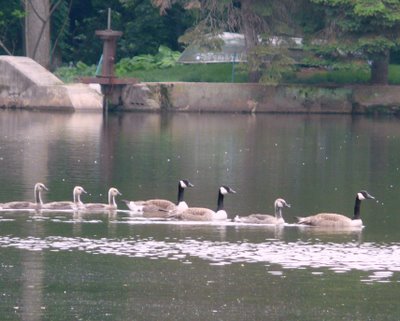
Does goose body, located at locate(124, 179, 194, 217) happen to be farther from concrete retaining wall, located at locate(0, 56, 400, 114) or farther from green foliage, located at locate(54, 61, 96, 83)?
green foliage, located at locate(54, 61, 96, 83)

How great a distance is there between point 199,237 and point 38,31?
3223cm

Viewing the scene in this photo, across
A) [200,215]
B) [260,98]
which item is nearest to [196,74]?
[260,98]

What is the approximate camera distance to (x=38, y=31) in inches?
2105

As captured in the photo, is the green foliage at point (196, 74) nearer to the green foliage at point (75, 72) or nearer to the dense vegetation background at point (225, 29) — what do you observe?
the dense vegetation background at point (225, 29)

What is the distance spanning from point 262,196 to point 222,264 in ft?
26.0

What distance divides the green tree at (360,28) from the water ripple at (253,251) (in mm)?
26503

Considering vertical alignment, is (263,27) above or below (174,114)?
above

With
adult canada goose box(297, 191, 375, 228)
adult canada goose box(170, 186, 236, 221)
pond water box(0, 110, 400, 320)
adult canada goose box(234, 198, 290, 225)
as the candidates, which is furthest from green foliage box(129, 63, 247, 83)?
adult canada goose box(297, 191, 375, 228)

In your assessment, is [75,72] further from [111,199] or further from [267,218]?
[267,218]

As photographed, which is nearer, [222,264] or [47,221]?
[222,264]

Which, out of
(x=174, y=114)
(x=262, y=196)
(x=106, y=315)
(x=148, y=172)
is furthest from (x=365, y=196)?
(x=174, y=114)

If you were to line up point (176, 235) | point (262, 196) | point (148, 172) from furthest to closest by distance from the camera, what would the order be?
point (148, 172)
point (262, 196)
point (176, 235)

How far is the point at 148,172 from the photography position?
1240 inches

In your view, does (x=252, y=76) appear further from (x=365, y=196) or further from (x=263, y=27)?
(x=365, y=196)
